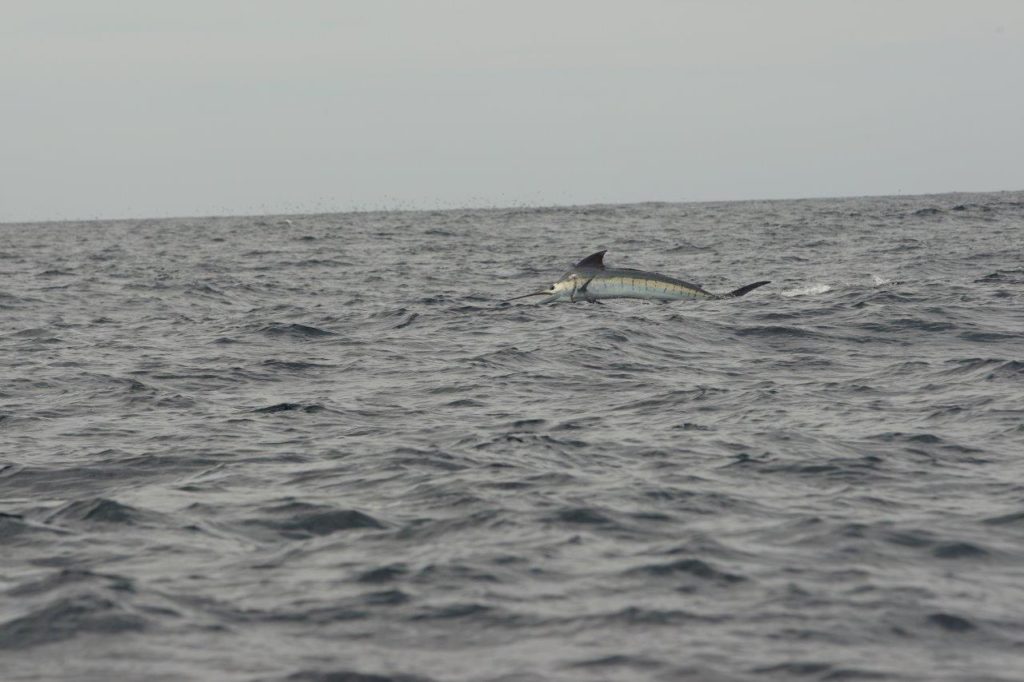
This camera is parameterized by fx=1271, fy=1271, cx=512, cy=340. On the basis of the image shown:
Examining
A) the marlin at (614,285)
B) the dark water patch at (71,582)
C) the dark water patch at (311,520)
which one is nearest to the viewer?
the dark water patch at (71,582)

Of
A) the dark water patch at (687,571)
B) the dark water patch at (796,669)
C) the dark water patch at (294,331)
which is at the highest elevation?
the dark water patch at (294,331)

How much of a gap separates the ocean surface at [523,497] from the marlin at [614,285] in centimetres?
97

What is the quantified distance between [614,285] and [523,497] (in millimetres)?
14486

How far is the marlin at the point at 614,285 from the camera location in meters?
24.3

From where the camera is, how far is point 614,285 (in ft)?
80.3

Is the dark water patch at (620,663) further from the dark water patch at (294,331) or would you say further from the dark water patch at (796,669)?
the dark water patch at (294,331)

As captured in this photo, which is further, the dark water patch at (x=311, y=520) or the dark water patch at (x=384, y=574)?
the dark water patch at (x=311, y=520)

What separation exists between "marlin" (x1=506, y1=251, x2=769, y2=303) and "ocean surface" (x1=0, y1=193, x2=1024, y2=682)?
973mm

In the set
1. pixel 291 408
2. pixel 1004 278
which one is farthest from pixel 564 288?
pixel 1004 278

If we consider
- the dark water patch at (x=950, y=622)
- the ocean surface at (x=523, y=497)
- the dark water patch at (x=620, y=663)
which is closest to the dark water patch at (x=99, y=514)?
the ocean surface at (x=523, y=497)

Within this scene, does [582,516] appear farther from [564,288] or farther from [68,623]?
[564,288]

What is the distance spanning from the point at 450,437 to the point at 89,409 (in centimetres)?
494

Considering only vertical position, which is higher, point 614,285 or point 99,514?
point 614,285

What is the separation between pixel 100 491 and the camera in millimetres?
10883
